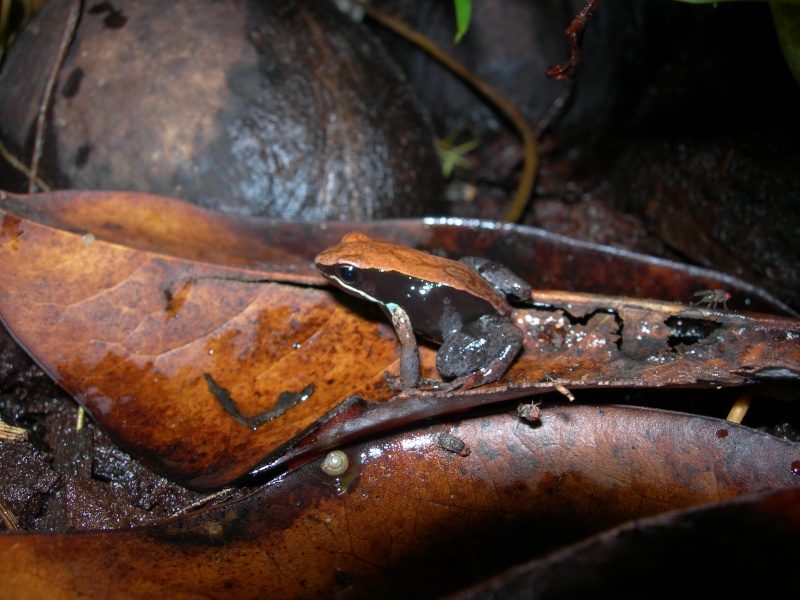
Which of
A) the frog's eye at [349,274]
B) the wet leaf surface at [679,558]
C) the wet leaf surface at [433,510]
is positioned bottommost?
the wet leaf surface at [433,510]

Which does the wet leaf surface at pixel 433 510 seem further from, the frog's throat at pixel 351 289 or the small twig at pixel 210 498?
the frog's throat at pixel 351 289

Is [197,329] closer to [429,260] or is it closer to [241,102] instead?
[429,260]

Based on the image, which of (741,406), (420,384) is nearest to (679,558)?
(741,406)

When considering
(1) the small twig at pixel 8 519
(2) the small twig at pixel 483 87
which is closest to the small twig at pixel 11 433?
(1) the small twig at pixel 8 519

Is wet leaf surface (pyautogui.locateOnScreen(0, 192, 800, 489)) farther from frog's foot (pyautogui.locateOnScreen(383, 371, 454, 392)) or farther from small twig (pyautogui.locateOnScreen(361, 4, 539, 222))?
small twig (pyautogui.locateOnScreen(361, 4, 539, 222))

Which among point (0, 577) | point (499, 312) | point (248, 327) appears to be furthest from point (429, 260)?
point (0, 577)

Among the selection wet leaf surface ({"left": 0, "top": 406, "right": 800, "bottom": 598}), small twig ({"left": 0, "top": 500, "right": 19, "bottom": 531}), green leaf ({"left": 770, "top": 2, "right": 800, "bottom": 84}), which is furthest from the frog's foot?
green leaf ({"left": 770, "top": 2, "right": 800, "bottom": 84})

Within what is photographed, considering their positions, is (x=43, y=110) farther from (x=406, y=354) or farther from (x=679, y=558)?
(x=679, y=558)
